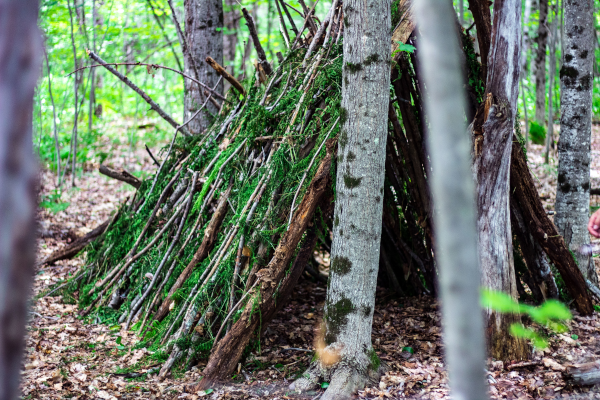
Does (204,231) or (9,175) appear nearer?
(9,175)

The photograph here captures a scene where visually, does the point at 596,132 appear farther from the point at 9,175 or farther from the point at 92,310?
the point at 9,175

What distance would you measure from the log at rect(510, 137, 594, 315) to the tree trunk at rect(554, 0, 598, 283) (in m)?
0.47

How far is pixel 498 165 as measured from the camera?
11.2 feet

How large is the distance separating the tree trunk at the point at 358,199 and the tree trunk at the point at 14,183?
2381mm

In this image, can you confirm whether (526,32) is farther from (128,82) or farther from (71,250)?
(71,250)

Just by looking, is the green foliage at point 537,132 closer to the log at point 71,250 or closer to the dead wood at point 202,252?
the dead wood at point 202,252

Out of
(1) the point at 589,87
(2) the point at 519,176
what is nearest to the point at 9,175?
(2) the point at 519,176

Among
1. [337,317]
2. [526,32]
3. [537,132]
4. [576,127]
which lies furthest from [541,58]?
[337,317]

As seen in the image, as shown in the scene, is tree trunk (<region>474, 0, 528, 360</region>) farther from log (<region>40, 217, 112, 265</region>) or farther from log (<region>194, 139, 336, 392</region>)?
log (<region>40, 217, 112, 265</region>)

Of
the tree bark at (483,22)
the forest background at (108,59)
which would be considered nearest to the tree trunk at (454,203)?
the tree bark at (483,22)

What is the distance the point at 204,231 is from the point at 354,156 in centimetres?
192

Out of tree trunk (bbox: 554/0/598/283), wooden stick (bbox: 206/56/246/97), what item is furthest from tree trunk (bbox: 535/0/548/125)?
wooden stick (bbox: 206/56/246/97)

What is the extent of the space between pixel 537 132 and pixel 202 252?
9714 millimetres

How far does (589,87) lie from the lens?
434 cm
